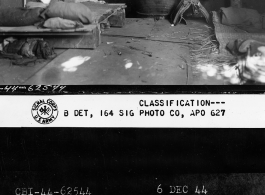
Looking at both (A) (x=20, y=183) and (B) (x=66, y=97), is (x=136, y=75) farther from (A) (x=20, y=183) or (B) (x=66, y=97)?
(A) (x=20, y=183)

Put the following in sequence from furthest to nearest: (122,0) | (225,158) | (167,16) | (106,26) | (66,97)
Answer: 1. (122,0)
2. (167,16)
3. (106,26)
4. (225,158)
5. (66,97)

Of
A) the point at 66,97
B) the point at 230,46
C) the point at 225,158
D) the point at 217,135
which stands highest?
the point at 230,46

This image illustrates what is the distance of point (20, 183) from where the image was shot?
246 cm

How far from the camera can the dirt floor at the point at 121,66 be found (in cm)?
228

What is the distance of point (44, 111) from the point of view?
2258 millimetres

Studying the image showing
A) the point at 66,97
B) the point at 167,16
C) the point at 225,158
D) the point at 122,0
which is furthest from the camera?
the point at 122,0

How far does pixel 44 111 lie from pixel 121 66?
24.5 inches

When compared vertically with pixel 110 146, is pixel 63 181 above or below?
below

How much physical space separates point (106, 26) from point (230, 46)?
4.37 feet

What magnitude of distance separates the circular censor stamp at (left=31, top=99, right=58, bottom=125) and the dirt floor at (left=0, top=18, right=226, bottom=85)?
13cm

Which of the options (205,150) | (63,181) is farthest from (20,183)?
(205,150)
